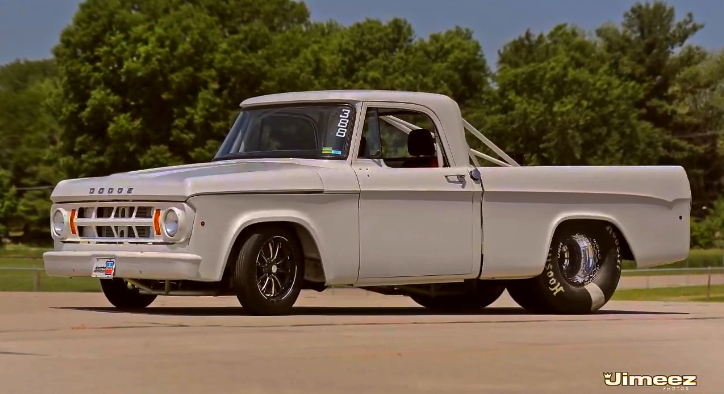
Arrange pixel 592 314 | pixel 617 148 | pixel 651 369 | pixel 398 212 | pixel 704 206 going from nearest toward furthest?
pixel 651 369 → pixel 398 212 → pixel 592 314 → pixel 617 148 → pixel 704 206

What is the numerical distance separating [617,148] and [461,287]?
76.1 m

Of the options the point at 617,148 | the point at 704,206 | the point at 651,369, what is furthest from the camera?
the point at 704,206

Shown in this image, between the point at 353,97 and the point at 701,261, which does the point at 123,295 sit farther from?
the point at 701,261

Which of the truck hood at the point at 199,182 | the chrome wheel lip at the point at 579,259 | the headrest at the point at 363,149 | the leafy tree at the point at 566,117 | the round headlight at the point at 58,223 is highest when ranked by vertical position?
the leafy tree at the point at 566,117

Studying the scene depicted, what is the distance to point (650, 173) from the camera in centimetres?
1476

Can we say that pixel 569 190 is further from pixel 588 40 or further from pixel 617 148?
pixel 588 40

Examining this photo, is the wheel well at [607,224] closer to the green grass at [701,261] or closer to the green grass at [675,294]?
the green grass at [675,294]

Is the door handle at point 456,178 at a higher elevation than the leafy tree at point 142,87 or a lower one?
lower

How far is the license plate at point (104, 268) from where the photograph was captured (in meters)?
12.1

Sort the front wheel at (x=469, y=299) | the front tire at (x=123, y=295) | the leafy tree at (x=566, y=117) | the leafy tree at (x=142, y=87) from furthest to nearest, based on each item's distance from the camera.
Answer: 1. the leafy tree at (x=566, y=117)
2. the leafy tree at (x=142, y=87)
3. the front wheel at (x=469, y=299)
4. the front tire at (x=123, y=295)

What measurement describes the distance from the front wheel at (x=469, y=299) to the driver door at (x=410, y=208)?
166 cm

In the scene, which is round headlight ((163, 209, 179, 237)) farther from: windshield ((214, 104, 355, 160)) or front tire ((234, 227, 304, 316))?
windshield ((214, 104, 355, 160))

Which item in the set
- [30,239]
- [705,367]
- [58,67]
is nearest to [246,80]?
[58,67]

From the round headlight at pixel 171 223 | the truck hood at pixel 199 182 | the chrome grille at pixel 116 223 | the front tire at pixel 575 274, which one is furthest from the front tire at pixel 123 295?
the front tire at pixel 575 274
